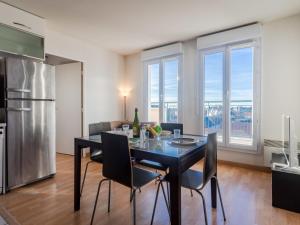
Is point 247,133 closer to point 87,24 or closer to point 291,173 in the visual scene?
point 291,173

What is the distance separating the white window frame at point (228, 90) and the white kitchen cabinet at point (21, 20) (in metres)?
2.94

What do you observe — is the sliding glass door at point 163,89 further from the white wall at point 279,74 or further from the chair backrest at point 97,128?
the chair backrest at point 97,128

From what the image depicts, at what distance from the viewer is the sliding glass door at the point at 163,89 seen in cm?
445

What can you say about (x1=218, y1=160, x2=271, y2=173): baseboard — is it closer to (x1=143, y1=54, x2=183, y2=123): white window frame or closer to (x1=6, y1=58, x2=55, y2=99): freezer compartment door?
(x1=143, y1=54, x2=183, y2=123): white window frame

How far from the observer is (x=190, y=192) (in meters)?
2.56

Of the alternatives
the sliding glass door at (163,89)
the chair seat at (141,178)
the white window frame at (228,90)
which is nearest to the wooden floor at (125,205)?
the chair seat at (141,178)

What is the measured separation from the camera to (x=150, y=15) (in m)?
3.04

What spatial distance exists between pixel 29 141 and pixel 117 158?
1.74 meters

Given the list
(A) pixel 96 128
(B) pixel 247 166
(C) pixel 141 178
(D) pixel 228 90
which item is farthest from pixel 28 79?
(B) pixel 247 166

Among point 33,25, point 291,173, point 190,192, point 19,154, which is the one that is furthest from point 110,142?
point 33,25

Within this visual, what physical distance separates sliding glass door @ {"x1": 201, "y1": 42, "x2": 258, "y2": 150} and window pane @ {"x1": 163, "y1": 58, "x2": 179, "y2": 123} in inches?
26.4

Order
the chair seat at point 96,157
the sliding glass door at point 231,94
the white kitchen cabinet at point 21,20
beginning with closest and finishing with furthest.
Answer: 1. the chair seat at point 96,157
2. the white kitchen cabinet at point 21,20
3. the sliding glass door at point 231,94

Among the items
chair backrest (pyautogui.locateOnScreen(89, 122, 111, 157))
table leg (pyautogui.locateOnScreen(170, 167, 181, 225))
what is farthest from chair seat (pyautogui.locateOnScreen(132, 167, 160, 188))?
chair backrest (pyautogui.locateOnScreen(89, 122, 111, 157))

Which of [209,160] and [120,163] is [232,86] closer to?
[209,160]
